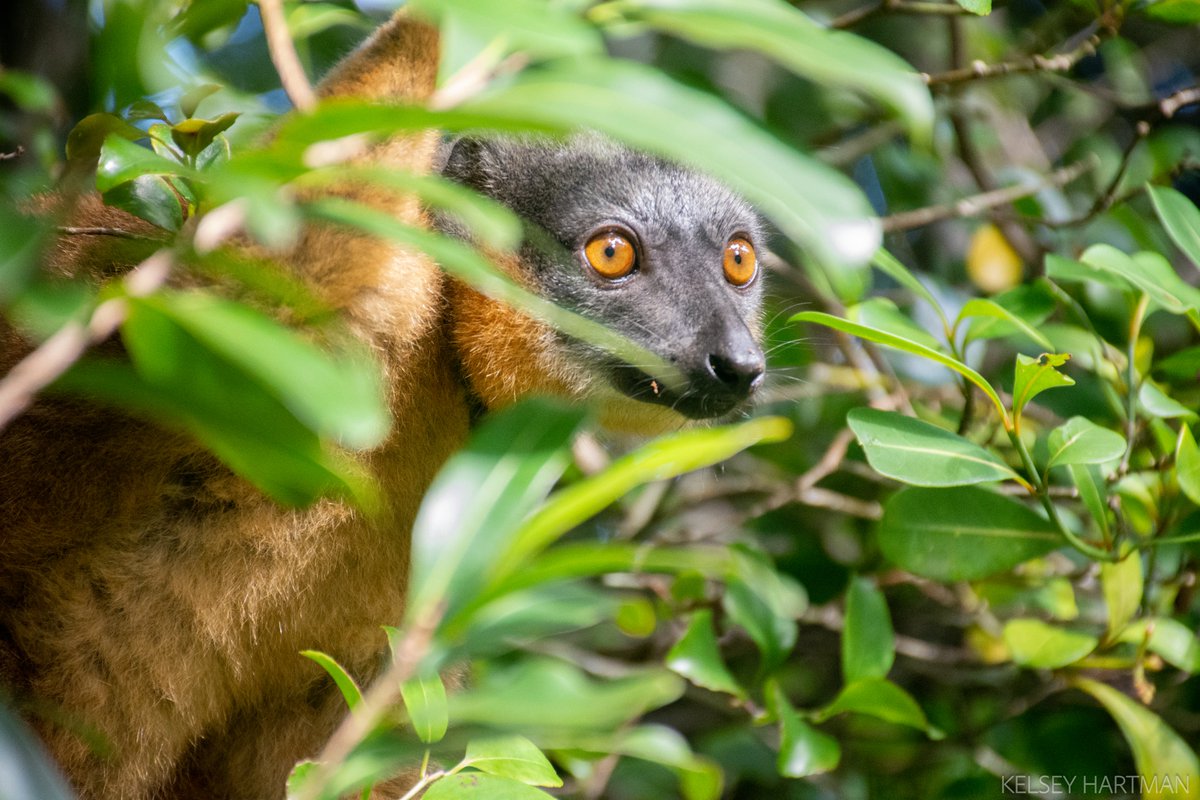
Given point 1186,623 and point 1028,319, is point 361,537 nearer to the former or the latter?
point 1028,319

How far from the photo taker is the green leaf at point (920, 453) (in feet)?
7.38

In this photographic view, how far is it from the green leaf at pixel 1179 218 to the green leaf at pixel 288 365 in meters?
2.23

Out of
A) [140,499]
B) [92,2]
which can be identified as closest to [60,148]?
[92,2]

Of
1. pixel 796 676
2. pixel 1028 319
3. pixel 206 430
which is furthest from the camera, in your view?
pixel 796 676

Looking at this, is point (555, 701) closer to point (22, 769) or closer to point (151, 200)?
point (22, 769)

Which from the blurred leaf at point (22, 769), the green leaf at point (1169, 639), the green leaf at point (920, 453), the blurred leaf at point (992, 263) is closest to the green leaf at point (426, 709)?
the blurred leaf at point (22, 769)

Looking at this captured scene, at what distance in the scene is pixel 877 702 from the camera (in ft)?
9.42

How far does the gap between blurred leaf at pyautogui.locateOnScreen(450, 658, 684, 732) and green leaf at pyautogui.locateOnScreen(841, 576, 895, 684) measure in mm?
1798

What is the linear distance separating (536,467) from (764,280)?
255 centimetres

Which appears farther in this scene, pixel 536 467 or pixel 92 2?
pixel 92 2

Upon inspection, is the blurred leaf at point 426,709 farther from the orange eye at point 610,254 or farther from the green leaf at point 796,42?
the orange eye at point 610,254

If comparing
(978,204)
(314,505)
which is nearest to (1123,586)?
(978,204)

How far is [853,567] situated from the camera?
12.2 feet

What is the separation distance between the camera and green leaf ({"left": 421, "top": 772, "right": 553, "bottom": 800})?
1617 mm
